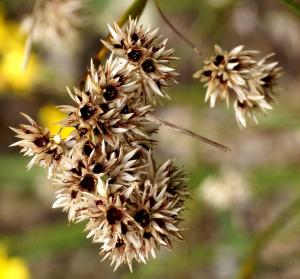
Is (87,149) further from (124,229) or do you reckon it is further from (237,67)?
(237,67)

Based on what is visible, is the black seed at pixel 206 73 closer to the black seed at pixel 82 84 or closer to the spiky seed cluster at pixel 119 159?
the spiky seed cluster at pixel 119 159

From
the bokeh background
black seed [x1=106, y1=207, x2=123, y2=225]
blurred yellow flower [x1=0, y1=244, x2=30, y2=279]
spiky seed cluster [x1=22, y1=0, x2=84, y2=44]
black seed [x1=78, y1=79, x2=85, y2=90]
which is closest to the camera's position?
black seed [x1=106, y1=207, x2=123, y2=225]

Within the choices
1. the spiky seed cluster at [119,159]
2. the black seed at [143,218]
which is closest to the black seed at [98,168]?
the spiky seed cluster at [119,159]

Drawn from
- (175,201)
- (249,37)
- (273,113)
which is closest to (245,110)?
(175,201)

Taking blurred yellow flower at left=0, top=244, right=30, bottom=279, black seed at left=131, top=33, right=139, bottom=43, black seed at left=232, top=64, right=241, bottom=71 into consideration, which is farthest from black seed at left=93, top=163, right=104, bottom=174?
blurred yellow flower at left=0, top=244, right=30, bottom=279

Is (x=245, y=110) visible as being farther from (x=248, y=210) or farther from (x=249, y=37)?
(x=249, y=37)

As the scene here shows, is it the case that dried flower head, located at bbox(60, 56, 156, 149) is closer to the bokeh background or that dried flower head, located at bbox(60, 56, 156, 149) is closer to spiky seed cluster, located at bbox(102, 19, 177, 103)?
spiky seed cluster, located at bbox(102, 19, 177, 103)

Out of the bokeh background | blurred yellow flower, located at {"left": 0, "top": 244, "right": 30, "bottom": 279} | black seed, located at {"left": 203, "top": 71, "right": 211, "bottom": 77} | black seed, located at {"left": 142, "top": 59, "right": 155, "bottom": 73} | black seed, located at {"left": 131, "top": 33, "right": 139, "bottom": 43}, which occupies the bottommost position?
blurred yellow flower, located at {"left": 0, "top": 244, "right": 30, "bottom": 279}
